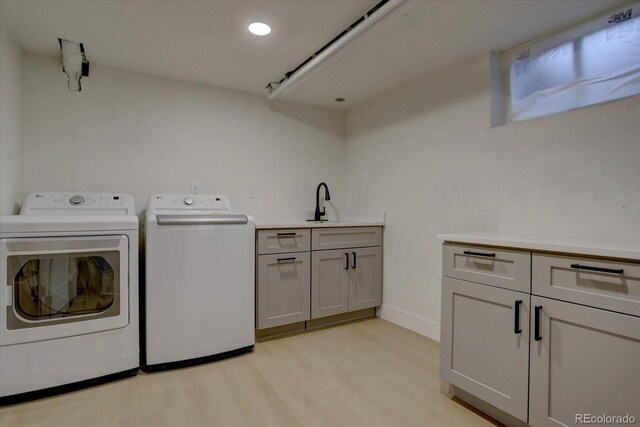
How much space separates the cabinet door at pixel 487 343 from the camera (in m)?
1.44

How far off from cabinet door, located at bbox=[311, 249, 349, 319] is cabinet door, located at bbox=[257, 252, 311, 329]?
0.07 metres

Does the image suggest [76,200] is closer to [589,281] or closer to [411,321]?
[411,321]

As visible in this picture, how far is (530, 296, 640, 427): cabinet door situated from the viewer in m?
1.15

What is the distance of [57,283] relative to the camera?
74.4 inches

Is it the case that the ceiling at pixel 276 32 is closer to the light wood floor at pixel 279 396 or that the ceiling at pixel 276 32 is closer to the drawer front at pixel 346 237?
the drawer front at pixel 346 237

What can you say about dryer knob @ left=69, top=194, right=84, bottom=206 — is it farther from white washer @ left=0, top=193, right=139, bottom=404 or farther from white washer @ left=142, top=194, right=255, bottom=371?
white washer @ left=142, top=194, right=255, bottom=371

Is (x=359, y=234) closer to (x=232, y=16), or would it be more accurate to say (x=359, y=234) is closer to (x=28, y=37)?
(x=232, y=16)

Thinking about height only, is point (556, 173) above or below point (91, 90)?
below

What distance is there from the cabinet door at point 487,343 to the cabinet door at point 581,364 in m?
0.05

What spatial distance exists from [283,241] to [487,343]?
1.56 m

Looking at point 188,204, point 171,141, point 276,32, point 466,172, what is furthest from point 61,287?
point 466,172

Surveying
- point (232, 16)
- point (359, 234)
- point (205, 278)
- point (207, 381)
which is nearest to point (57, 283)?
point (205, 278)

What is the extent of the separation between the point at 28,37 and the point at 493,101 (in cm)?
308

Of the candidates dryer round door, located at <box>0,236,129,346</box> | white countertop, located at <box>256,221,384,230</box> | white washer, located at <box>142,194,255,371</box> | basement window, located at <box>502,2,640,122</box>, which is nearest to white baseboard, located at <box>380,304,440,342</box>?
white countertop, located at <box>256,221,384,230</box>
